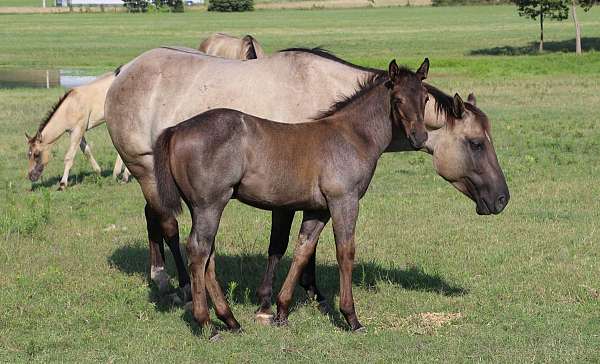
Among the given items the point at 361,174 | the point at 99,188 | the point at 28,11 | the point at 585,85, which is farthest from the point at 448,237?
the point at 28,11

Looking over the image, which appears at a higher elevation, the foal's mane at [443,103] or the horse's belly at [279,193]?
the foal's mane at [443,103]

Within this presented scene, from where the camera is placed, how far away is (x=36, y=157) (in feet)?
49.0

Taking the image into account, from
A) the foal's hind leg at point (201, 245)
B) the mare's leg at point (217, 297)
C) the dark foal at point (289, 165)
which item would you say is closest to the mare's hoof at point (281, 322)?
the dark foal at point (289, 165)

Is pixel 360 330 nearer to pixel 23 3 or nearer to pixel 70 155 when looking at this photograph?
pixel 70 155

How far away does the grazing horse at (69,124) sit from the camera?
14.9 meters

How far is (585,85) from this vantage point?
2895cm

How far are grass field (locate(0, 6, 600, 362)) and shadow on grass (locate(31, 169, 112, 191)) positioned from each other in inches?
Answer: 2.4

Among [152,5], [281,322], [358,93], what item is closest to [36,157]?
[281,322]

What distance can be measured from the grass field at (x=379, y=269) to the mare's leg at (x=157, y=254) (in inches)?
7.9

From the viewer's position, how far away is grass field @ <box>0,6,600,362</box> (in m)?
6.90

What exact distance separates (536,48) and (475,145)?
4765cm

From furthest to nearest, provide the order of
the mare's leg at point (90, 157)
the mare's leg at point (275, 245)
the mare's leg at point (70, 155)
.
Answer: the mare's leg at point (90, 157)
the mare's leg at point (70, 155)
the mare's leg at point (275, 245)

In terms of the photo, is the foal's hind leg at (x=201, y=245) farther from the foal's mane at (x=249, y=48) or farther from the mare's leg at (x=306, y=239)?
the foal's mane at (x=249, y=48)

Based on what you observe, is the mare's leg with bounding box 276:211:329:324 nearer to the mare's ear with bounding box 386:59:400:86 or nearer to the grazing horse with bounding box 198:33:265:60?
the mare's ear with bounding box 386:59:400:86
